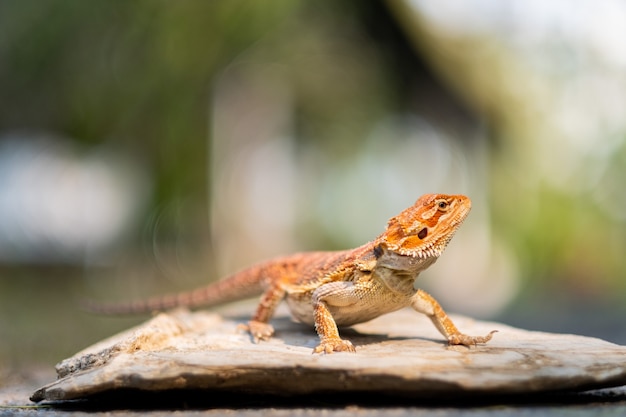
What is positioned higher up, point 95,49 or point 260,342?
point 95,49

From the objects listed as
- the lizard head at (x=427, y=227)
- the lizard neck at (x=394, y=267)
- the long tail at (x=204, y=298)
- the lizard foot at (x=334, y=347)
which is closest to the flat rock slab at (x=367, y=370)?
the lizard foot at (x=334, y=347)

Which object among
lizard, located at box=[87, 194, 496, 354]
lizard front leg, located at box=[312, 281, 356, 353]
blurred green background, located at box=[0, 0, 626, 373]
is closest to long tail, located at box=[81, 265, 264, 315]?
lizard, located at box=[87, 194, 496, 354]

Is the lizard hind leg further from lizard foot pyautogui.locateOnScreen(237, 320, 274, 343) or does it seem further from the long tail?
the long tail

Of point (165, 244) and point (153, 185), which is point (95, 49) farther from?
point (165, 244)

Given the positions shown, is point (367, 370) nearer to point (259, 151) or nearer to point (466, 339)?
point (466, 339)

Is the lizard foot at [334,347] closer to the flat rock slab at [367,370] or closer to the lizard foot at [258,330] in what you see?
the flat rock slab at [367,370]

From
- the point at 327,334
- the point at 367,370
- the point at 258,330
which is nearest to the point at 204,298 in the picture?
the point at 258,330

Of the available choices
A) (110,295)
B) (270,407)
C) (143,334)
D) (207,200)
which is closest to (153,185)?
(207,200)
